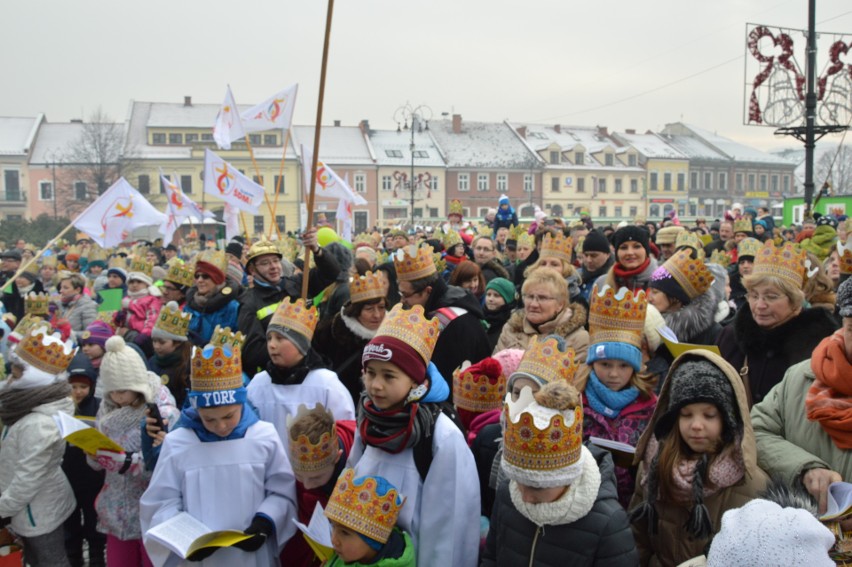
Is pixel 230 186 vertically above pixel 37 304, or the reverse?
pixel 230 186

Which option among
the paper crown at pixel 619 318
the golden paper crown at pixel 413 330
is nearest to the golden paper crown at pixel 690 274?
the paper crown at pixel 619 318

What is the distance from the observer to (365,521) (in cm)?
285

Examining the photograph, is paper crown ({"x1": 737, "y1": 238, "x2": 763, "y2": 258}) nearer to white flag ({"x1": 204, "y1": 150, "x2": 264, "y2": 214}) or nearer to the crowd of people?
the crowd of people

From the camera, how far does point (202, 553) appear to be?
11.0 ft

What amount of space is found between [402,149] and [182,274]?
194ft

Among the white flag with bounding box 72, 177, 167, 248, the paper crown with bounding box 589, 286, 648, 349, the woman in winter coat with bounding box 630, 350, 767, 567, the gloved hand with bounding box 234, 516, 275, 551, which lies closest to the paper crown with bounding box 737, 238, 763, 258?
the paper crown with bounding box 589, 286, 648, 349

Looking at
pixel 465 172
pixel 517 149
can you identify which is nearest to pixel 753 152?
pixel 517 149

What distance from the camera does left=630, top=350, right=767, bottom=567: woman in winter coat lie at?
9.31 feet

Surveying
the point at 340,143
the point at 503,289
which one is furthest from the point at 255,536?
the point at 340,143

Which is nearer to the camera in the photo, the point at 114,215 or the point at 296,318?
the point at 296,318

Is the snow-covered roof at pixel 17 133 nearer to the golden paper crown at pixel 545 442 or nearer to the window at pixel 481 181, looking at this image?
the window at pixel 481 181

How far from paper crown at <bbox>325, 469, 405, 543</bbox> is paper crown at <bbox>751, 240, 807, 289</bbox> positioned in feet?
8.30

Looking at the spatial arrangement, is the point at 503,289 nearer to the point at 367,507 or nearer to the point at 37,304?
the point at 367,507

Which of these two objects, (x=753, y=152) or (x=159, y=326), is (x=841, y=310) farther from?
(x=753, y=152)
